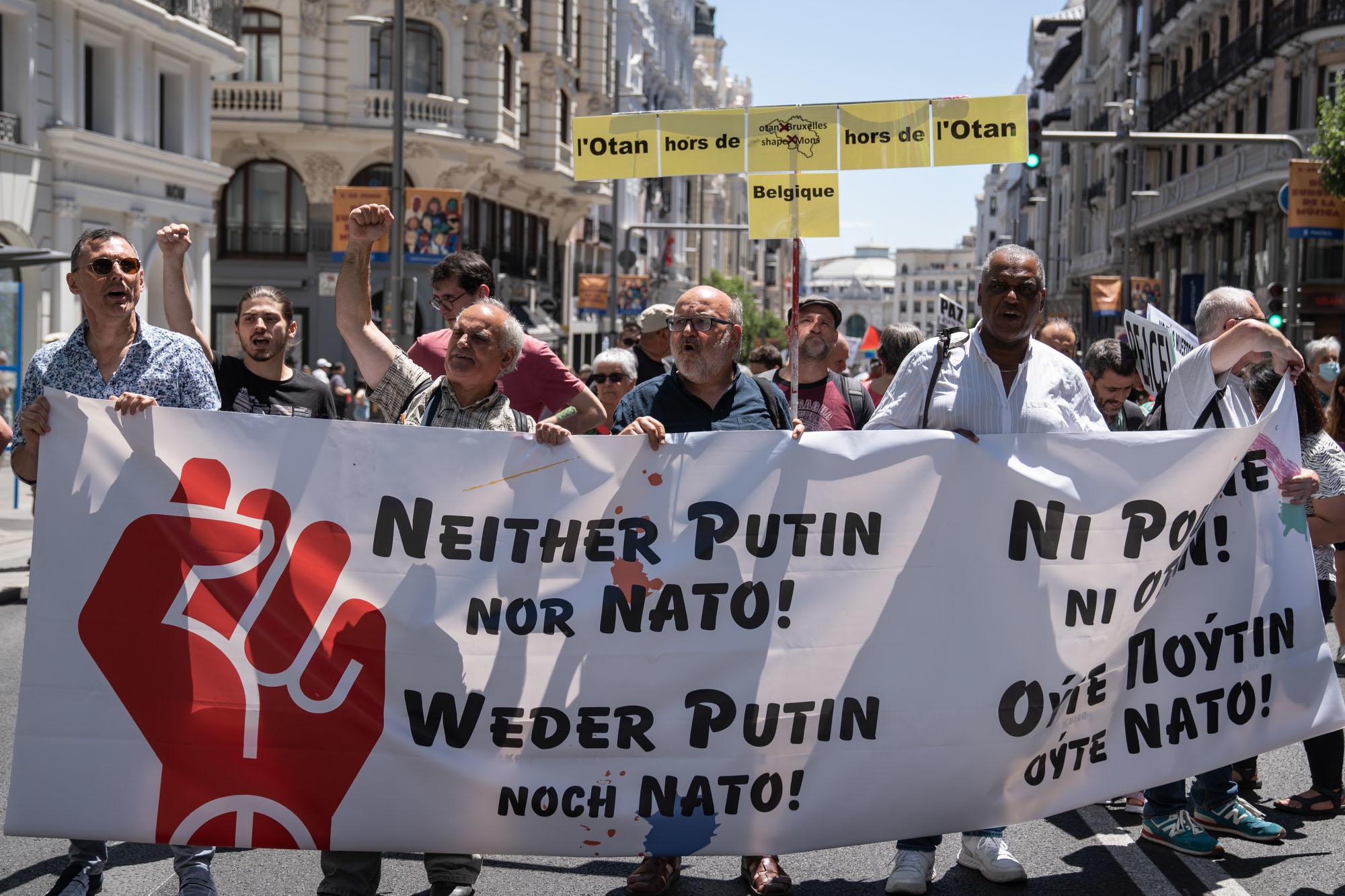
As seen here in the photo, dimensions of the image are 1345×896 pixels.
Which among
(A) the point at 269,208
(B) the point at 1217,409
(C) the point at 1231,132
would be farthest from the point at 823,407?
(C) the point at 1231,132

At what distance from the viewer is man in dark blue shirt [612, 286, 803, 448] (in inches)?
208

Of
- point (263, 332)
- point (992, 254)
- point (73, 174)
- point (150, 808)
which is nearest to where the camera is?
point (150, 808)

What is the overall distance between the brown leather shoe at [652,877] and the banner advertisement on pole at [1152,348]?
2.69m

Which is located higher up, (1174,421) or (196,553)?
(1174,421)

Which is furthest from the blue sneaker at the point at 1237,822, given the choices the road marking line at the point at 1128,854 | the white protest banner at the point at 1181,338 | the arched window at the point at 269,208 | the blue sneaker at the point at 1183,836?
the arched window at the point at 269,208

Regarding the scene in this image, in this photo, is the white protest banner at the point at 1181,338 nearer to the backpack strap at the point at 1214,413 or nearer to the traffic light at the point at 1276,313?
the backpack strap at the point at 1214,413

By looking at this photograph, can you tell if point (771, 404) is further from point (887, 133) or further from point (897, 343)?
point (897, 343)

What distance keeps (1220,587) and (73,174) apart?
71.9 ft

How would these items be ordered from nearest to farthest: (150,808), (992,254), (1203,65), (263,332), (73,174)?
1. (150,808)
2. (992,254)
3. (263,332)
4. (73,174)
5. (1203,65)

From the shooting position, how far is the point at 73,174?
77.8 feet

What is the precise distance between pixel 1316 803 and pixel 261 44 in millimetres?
34613

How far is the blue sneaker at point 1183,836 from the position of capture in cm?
557

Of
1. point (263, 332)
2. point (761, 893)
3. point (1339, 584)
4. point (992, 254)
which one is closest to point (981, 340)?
point (992, 254)

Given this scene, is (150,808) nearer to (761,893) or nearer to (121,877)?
(121,877)
